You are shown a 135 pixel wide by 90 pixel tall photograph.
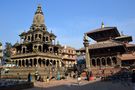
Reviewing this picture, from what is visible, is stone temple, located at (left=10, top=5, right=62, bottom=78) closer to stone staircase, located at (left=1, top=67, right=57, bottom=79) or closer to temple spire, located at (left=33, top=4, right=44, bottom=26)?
temple spire, located at (left=33, top=4, right=44, bottom=26)

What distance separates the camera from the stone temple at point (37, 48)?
53.9 m

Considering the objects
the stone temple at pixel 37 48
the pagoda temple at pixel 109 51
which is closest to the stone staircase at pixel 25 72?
the stone temple at pixel 37 48

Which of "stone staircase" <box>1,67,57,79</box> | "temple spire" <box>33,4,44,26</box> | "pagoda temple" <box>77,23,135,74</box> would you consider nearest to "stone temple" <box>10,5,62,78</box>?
"temple spire" <box>33,4,44,26</box>

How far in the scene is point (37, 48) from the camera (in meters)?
54.2

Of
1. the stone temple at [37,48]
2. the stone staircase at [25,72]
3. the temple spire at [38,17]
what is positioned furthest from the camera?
the temple spire at [38,17]

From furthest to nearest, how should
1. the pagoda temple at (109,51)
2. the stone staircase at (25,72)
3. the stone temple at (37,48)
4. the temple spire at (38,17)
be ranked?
1. the temple spire at (38,17)
2. the stone temple at (37,48)
3. the pagoda temple at (109,51)
4. the stone staircase at (25,72)

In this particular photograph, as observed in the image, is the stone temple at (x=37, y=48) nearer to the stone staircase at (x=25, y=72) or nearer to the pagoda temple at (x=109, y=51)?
the stone staircase at (x=25, y=72)

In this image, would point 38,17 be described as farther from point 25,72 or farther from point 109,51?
point 109,51

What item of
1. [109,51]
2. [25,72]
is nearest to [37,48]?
[25,72]

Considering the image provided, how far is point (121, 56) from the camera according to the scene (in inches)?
1660

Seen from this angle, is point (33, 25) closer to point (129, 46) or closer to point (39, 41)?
point (39, 41)

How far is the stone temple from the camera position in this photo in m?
53.9

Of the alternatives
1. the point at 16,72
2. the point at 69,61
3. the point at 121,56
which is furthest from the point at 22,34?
the point at 121,56

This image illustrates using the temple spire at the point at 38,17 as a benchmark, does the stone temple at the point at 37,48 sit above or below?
below
